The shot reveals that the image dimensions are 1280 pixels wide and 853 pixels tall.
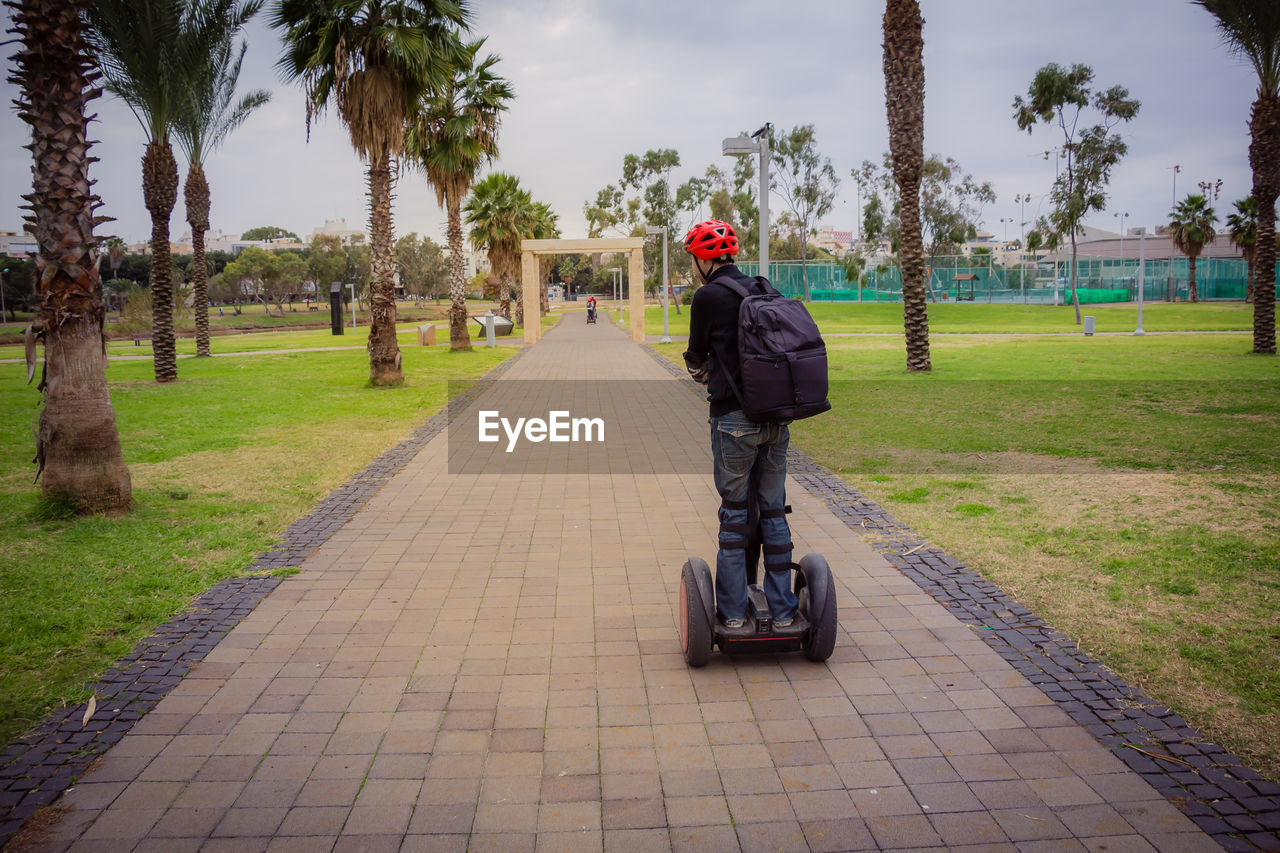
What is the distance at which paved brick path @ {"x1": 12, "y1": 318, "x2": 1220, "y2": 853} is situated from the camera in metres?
2.92

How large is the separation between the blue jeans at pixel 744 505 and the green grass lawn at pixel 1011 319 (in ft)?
99.6

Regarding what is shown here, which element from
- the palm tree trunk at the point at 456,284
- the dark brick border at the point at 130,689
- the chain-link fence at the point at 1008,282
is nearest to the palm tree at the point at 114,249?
the dark brick border at the point at 130,689

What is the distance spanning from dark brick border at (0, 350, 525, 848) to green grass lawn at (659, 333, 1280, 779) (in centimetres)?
435

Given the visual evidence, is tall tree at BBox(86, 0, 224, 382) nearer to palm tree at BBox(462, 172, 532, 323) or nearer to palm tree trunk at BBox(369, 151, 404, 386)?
palm tree trunk at BBox(369, 151, 404, 386)

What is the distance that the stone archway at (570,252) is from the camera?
3403 cm

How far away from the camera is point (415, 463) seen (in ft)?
31.7

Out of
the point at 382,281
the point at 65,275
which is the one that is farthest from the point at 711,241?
the point at 382,281

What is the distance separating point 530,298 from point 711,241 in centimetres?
3073

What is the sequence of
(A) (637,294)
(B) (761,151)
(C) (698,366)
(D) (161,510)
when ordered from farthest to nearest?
(A) (637,294) → (B) (761,151) → (D) (161,510) → (C) (698,366)

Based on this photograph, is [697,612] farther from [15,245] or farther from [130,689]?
[15,245]

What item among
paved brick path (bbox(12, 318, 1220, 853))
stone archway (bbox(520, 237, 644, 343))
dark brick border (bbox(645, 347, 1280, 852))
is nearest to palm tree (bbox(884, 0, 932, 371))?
dark brick border (bbox(645, 347, 1280, 852))

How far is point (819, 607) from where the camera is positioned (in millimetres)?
4062

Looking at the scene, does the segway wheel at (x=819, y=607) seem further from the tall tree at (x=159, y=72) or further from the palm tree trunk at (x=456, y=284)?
the palm tree trunk at (x=456, y=284)

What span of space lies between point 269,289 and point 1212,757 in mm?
90663
